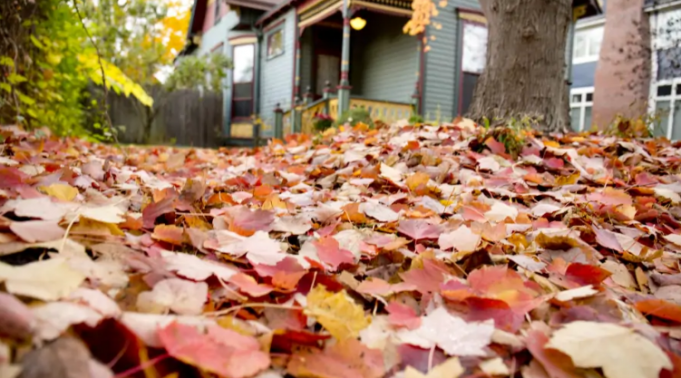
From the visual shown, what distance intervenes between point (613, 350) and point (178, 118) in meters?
13.4

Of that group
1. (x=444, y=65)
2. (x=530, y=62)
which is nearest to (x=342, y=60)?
(x=444, y=65)

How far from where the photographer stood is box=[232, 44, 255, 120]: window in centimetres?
1349

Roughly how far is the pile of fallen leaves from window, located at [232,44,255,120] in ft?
40.1

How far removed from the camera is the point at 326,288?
93 cm

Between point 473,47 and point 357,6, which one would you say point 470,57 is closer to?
point 473,47

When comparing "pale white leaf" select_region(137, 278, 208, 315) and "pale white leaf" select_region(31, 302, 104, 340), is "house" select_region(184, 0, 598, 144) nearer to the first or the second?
"pale white leaf" select_region(137, 278, 208, 315)

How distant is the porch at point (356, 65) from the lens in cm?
916

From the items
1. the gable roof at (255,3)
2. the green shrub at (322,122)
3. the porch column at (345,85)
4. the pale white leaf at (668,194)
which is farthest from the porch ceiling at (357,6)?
the pale white leaf at (668,194)

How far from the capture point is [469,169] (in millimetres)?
2467

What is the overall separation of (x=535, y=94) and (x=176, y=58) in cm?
1971

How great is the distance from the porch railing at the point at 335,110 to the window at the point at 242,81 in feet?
12.1

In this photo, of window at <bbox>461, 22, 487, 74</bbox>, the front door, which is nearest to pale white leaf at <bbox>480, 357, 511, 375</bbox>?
window at <bbox>461, 22, 487, 74</bbox>

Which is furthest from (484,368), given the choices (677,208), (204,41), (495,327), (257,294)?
(204,41)

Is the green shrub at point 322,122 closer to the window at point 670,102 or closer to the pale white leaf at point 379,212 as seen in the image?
the pale white leaf at point 379,212
